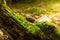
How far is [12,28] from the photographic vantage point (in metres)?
4.74

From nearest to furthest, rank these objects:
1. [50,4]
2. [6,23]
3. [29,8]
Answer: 1. [6,23]
2. [29,8]
3. [50,4]

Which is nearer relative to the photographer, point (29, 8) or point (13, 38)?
point (13, 38)

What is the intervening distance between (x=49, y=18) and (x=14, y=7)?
1.92 metres

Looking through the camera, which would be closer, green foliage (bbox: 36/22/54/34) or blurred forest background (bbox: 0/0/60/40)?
blurred forest background (bbox: 0/0/60/40)

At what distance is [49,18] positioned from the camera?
771 centimetres

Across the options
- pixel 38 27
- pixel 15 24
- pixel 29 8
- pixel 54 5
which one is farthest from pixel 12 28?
pixel 54 5

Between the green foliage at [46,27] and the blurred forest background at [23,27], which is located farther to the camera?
the green foliage at [46,27]

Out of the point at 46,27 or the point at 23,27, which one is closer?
the point at 23,27

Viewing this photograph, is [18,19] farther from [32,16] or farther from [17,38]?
[32,16]

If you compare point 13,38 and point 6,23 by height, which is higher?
point 6,23

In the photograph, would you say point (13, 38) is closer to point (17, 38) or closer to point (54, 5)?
point (17, 38)

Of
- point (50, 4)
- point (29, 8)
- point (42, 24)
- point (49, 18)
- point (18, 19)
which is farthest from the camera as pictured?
point (50, 4)

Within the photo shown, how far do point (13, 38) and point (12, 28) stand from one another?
25 cm

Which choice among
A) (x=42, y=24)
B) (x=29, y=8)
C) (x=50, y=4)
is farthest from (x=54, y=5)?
(x=42, y=24)
